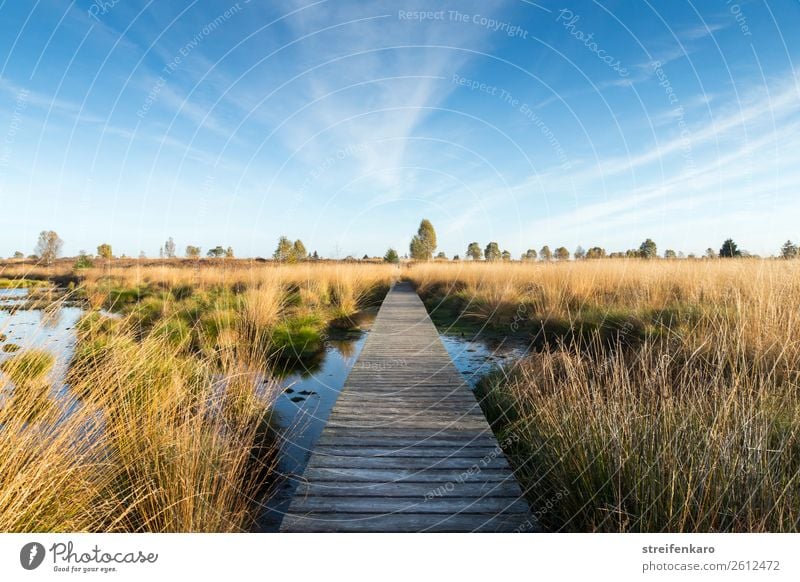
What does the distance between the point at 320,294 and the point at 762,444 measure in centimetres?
1105

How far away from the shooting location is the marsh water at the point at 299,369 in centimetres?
236

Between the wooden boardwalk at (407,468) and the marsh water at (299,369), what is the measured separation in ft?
1.24

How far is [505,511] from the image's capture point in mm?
2176

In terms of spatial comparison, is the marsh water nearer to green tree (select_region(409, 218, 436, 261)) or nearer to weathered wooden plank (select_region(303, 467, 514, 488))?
weathered wooden plank (select_region(303, 467, 514, 488))

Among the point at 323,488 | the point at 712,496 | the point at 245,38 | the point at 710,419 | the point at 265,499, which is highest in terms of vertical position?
the point at 245,38

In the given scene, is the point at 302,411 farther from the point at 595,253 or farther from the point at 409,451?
the point at 595,253

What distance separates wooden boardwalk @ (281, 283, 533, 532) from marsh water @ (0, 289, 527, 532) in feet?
1.24

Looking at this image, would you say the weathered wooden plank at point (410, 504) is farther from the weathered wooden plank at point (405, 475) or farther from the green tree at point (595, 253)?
the green tree at point (595, 253)

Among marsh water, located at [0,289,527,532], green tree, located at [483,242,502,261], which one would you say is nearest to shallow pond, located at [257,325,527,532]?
marsh water, located at [0,289,527,532]

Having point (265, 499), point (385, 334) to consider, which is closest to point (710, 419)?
point (265, 499)

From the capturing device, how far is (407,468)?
2670 millimetres

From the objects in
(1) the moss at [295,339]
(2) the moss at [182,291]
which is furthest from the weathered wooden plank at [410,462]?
(2) the moss at [182,291]

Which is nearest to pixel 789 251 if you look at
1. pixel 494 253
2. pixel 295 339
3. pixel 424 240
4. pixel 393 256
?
pixel 295 339

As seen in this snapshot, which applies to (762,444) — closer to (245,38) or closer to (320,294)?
(245,38)
